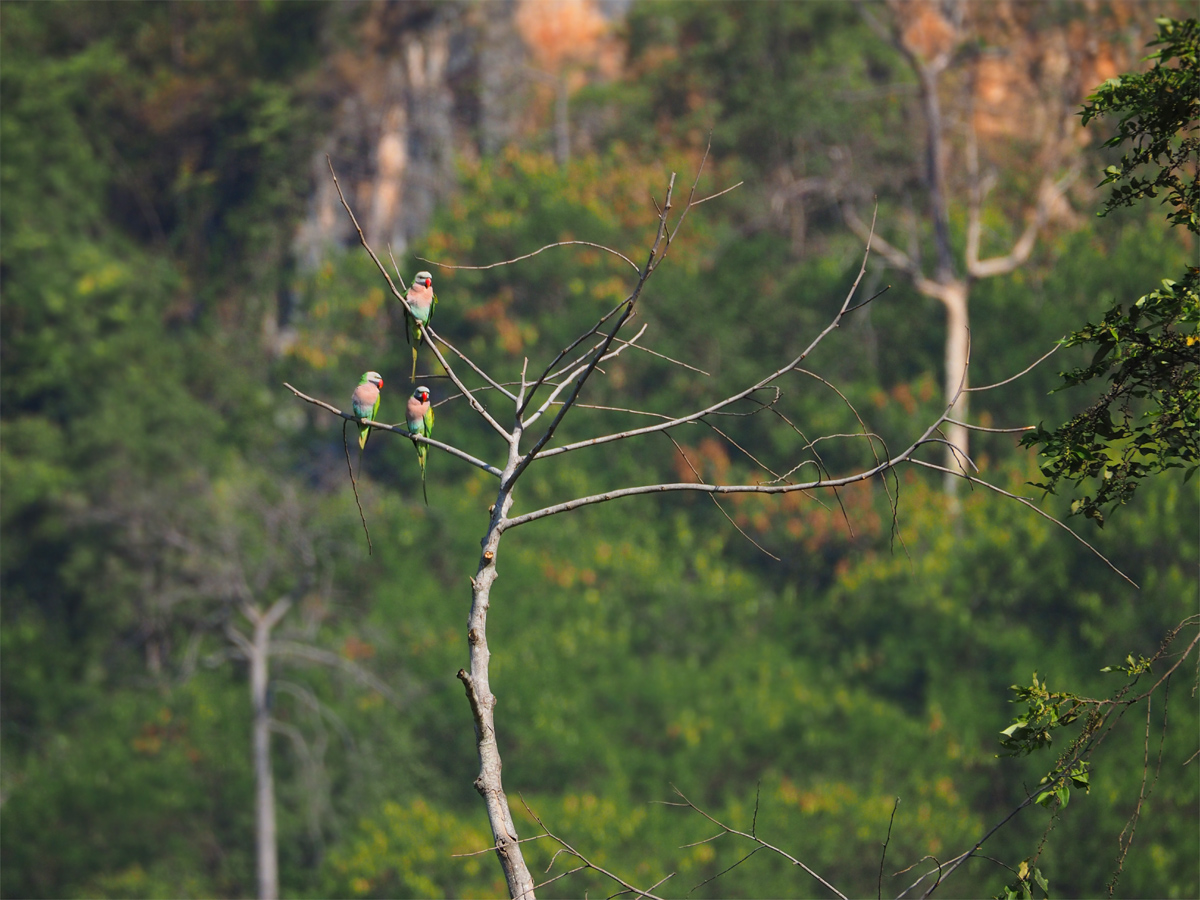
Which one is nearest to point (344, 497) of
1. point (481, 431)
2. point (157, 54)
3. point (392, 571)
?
point (392, 571)

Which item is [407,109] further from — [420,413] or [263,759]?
[420,413]

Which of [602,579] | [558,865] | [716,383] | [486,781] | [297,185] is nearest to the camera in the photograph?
[486,781]

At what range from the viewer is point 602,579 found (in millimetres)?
17438

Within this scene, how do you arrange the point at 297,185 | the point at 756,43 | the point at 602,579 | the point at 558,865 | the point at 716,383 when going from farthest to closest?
the point at 297,185 < the point at 756,43 < the point at 716,383 < the point at 602,579 < the point at 558,865

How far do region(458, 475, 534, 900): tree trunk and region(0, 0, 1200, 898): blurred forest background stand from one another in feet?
30.5

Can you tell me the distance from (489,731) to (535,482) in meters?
14.8

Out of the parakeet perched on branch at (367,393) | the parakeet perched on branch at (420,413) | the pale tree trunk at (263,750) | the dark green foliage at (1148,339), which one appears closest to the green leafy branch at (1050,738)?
the dark green foliage at (1148,339)

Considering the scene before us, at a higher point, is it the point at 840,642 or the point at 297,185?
the point at 297,185

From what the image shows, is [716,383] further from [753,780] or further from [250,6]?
[250,6]

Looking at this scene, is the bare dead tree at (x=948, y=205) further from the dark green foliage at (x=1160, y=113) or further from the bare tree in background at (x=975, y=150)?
the dark green foliage at (x=1160, y=113)

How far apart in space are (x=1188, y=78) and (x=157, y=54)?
2384cm

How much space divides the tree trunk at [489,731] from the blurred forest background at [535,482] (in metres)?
9.30

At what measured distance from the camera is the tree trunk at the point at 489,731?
11.2ft

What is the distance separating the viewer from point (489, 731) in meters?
3.51
